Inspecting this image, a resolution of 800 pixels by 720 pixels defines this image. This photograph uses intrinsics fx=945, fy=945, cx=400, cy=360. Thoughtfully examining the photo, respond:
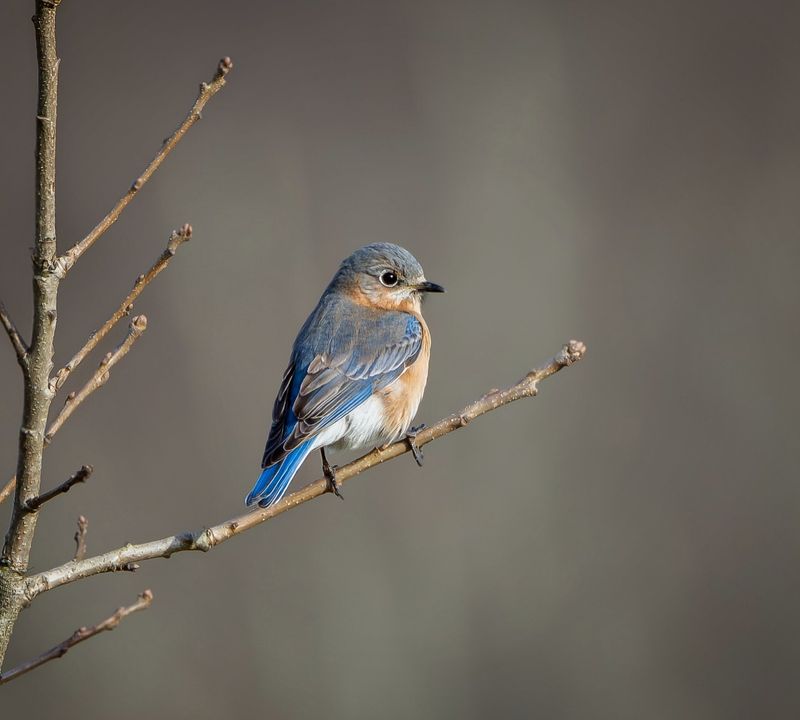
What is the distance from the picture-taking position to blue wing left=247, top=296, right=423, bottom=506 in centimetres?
279

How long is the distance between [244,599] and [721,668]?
243 cm

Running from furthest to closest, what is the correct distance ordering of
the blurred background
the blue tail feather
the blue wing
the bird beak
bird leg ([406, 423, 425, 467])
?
the blurred background, the bird beak, the blue wing, bird leg ([406, 423, 425, 467]), the blue tail feather

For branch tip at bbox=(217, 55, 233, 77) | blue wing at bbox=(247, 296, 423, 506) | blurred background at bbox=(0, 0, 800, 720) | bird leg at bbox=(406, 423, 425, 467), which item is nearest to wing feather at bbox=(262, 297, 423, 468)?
blue wing at bbox=(247, 296, 423, 506)

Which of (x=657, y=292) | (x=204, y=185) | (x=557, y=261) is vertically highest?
(x=204, y=185)

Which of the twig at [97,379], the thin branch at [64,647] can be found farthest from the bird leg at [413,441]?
the thin branch at [64,647]

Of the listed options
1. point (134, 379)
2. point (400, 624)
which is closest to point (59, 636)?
point (134, 379)

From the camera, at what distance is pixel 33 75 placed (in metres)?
5.20

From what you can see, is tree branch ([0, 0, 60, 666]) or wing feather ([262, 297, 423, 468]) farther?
wing feather ([262, 297, 423, 468])

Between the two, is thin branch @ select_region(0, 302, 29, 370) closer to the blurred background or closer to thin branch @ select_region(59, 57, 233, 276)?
thin branch @ select_region(59, 57, 233, 276)

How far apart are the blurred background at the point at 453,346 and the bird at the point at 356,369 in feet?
5.27

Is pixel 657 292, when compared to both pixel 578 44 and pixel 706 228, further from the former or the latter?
pixel 578 44

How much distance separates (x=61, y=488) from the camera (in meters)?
1.48

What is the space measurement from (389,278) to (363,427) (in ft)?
2.20

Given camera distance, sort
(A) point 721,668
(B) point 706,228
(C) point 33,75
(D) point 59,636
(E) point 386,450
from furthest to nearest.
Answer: (B) point 706,228, (C) point 33,75, (A) point 721,668, (D) point 59,636, (E) point 386,450
